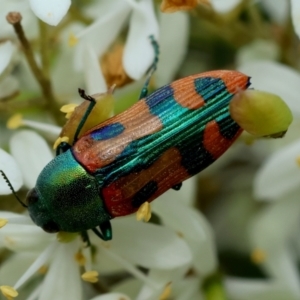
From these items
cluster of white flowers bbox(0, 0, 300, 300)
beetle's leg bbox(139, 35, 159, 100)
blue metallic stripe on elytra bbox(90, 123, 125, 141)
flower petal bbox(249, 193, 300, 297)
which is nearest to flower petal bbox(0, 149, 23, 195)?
cluster of white flowers bbox(0, 0, 300, 300)

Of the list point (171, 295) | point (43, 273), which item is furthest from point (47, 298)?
point (171, 295)

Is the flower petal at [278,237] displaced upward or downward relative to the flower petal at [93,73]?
downward

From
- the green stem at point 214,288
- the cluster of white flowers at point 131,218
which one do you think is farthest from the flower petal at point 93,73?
the green stem at point 214,288

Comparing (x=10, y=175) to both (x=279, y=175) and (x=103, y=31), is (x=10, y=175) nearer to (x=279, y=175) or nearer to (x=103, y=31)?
(x=103, y=31)

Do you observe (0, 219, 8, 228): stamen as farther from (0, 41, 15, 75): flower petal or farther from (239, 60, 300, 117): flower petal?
(239, 60, 300, 117): flower petal

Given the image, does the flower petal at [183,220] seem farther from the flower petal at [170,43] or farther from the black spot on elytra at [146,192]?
the flower petal at [170,43]

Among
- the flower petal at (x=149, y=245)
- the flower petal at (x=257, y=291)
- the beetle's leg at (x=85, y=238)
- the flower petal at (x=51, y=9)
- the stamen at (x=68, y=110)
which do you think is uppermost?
the flower petal at (x=51, y=9)

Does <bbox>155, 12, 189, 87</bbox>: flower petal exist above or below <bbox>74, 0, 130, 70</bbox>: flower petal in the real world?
below
